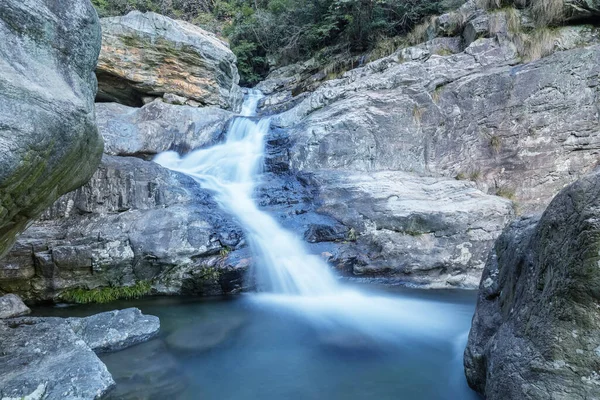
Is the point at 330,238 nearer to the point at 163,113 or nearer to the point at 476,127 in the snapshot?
the point at 476,127

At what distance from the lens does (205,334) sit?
4918 mm

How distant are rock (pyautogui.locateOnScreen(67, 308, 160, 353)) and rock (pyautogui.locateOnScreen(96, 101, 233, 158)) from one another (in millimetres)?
5238

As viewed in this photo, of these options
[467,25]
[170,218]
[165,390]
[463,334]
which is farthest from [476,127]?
[165,390]

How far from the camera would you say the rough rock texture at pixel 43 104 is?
2592mm

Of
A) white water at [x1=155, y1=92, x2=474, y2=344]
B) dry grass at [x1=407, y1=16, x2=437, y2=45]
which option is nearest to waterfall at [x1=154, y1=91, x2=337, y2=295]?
white water at [x1=155, y1=92, x2=474, y2=344]

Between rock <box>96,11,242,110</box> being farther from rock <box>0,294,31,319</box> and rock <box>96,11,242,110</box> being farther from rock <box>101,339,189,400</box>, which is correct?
rock <box>101,339,189,400</box>

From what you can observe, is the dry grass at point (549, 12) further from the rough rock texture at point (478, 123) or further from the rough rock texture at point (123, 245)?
the rough rock texture at point (123, 245)

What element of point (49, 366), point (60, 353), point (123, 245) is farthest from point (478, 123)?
point (49, 366)

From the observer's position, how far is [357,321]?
5133mm

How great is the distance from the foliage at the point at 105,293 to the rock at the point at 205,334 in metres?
1.70

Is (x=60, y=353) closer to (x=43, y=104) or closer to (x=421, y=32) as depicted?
(x=43, y=104)

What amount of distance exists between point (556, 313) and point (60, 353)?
4.10 meters

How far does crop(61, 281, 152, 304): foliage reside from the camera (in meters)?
6.20

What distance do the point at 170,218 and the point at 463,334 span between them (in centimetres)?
489
